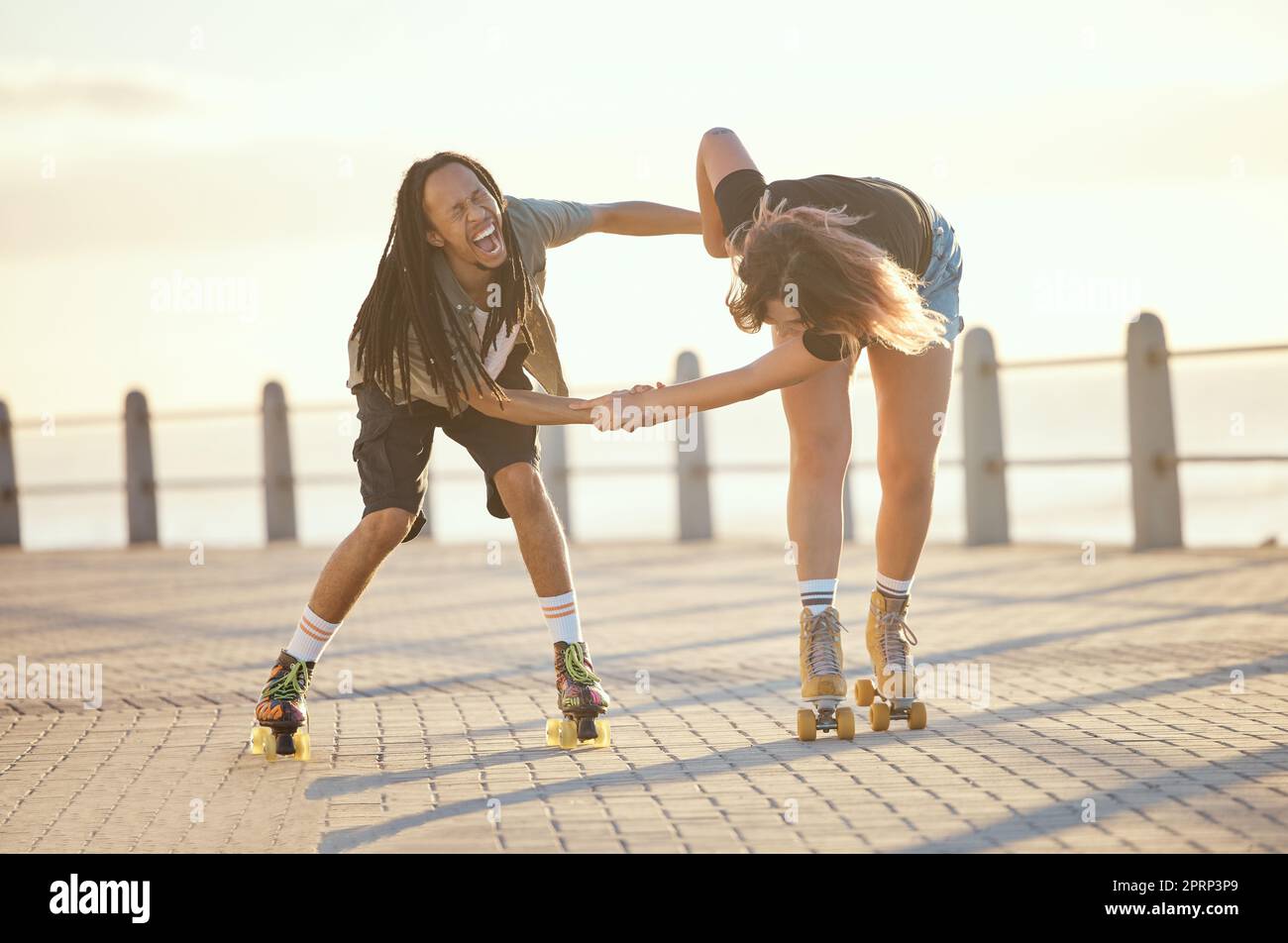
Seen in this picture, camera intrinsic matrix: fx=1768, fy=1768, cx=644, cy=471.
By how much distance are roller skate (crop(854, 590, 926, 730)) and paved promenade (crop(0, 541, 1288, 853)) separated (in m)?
0.07

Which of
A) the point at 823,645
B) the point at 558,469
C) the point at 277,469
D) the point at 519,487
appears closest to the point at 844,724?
the point at 823,645

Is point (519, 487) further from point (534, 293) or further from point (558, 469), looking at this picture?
point (558, 469)

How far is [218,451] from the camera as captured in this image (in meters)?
76.7

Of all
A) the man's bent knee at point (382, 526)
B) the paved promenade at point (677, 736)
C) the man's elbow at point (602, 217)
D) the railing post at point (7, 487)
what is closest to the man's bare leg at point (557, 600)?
the paved promenade at point (677, 736)

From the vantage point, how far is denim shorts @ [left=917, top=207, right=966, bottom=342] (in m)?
4.94

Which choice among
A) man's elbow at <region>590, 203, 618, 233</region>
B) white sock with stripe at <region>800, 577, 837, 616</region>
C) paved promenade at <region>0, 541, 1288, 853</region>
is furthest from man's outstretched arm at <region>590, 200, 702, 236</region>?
paved promenade at <region>0, 541, 1288, 853</region>

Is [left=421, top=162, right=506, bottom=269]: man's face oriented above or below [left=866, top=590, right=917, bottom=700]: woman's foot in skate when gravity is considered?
above

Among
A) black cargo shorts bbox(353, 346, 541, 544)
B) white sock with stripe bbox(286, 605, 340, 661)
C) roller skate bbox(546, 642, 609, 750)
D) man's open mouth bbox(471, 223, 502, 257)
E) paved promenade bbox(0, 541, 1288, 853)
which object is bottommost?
paved promenade bbox(0, 541, 1288, 853)

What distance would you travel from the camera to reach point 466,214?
15.8 feet

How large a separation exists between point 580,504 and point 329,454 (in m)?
18.9

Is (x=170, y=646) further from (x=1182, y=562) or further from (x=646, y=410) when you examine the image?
(x=1182, y=562)

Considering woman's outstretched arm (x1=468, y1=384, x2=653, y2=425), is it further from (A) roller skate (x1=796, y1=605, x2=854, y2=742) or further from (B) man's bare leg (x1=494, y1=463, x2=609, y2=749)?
(A) roller skate (x1=796, y1=605, x2=854, y2=742)

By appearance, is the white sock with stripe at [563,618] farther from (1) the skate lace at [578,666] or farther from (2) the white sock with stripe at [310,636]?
(2) the white sock with stripe at [310,636]

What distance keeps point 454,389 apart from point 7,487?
49.2 ft
